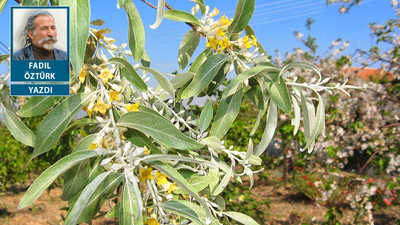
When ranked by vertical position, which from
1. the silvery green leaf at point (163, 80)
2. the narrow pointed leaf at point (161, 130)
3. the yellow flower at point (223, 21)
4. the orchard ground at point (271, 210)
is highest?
the yellow flower at point (223, 21)

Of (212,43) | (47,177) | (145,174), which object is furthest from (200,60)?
(47,177)

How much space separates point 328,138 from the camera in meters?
3.56

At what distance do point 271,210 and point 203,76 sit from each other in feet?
15.5

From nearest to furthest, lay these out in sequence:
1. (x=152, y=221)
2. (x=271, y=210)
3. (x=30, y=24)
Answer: (x=152, y=221)
(x=30, y=24)
(x=271, y=210)

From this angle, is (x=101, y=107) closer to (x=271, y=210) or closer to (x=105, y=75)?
(x=105, y=75)

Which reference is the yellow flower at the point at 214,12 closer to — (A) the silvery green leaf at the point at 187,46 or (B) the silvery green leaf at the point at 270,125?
(A) the silvery green leaf at the point at 187,46

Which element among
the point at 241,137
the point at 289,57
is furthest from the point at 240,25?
Answer: the point at 289,57

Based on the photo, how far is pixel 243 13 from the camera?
0.89 m

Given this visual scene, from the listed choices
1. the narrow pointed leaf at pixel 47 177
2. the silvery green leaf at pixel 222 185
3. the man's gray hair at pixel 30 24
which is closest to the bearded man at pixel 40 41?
the man's gray hair at pixel 30 24

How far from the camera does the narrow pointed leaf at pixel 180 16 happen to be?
835mm

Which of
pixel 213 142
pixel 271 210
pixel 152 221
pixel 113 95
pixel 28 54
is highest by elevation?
pixel 28 54

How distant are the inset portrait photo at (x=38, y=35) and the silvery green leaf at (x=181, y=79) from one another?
0.25 m

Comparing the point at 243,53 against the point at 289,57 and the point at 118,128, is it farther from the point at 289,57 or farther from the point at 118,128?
the point at 289,57

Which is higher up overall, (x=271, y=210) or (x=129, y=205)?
(x=129, y=205)
